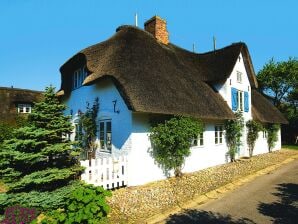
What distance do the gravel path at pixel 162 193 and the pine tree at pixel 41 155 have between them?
1910 mm

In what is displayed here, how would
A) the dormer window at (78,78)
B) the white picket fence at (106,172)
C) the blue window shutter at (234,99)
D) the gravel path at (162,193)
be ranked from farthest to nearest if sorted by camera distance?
the blue window shutter at (234,99)
the dormer window at (78,78)
the white picket fence at (106,172)
the gravel path at (162,193)

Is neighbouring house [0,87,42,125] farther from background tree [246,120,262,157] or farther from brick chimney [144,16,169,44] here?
background tree [246,120,262,157]

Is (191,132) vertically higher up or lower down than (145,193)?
higher up

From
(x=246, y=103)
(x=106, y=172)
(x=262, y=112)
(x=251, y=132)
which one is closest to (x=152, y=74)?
(x=106, y=172)

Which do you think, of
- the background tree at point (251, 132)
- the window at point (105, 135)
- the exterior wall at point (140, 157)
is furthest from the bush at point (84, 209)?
the background tree at point (251, 132)

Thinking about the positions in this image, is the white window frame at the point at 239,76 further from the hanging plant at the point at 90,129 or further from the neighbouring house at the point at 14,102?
the neighbouring house at the point at 14,102

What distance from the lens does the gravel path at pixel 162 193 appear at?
7.21 meters

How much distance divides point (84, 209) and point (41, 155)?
2788 millimetres

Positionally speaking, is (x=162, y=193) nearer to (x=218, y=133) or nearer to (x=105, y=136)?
(x=105, y=136)

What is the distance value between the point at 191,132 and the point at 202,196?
351 cm

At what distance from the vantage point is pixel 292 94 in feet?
113

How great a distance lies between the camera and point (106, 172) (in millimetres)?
9414

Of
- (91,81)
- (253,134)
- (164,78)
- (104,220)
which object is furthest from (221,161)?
(104,220)

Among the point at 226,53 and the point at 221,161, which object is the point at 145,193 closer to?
the point at 221,161
